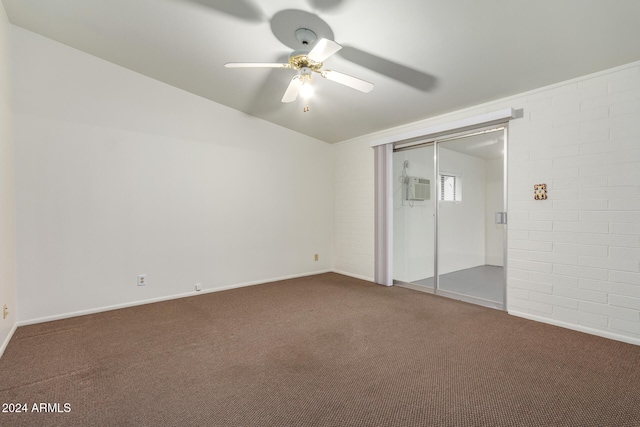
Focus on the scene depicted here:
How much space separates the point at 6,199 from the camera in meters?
2.53

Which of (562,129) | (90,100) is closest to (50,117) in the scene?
(90,100)

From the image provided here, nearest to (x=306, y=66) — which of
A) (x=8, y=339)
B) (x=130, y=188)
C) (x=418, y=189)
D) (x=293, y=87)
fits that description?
(x=293, y=87)

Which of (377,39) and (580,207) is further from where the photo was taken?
(580,207)

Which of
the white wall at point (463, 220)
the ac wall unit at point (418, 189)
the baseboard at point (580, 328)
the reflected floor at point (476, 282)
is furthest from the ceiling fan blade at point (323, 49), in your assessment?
the baseboard at point (580, 328)

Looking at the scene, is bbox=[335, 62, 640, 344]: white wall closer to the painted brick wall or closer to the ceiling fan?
the painted brick wall

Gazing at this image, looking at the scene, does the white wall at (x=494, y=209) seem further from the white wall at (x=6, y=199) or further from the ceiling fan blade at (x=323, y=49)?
the white wall at (x=6, y=199)

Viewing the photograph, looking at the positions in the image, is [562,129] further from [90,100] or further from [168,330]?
[90,100]

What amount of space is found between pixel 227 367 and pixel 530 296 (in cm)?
302

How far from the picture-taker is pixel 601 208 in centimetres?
259

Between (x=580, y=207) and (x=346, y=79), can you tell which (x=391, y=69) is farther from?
(x=580, y=207)

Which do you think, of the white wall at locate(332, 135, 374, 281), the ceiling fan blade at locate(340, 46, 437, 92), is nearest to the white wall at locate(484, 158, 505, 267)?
the ceiling fan blade at locate(340, 46, 437, 92)

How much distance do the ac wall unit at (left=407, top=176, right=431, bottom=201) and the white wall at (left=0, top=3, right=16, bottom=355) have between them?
4.52 metres

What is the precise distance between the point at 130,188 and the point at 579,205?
4.69 m

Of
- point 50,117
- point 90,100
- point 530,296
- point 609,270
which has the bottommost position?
point 530,296
